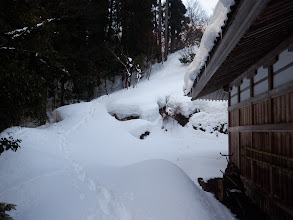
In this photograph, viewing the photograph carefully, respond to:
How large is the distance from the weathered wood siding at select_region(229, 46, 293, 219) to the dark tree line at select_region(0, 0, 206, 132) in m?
4.73

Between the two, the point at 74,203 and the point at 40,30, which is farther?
the point at 40,30

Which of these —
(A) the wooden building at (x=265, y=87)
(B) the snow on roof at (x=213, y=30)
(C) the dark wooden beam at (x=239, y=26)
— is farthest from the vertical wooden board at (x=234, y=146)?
(C) the dark wooden beam at (x=239, y=26)

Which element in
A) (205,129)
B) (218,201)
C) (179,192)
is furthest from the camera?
(205,129)

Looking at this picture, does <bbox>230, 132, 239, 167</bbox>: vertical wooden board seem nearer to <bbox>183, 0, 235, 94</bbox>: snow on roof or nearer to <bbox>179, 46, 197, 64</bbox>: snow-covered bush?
<bbox>183, 0, 235, 94</bbox>: snow on roof

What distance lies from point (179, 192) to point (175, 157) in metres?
5.47

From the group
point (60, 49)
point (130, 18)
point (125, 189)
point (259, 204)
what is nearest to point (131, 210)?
point (125, 189)

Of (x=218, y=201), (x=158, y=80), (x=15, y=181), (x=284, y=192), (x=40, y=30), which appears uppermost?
(x=158, y=80)

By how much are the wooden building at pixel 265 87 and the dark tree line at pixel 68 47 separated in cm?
373

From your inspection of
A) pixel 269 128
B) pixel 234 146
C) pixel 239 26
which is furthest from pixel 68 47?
pixel 239 26

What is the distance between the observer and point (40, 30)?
441 cm

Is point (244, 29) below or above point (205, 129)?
above

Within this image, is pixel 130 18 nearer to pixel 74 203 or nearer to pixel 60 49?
pixel 60 49

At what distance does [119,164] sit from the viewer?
725 centimetres

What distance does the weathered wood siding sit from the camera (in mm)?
3057
